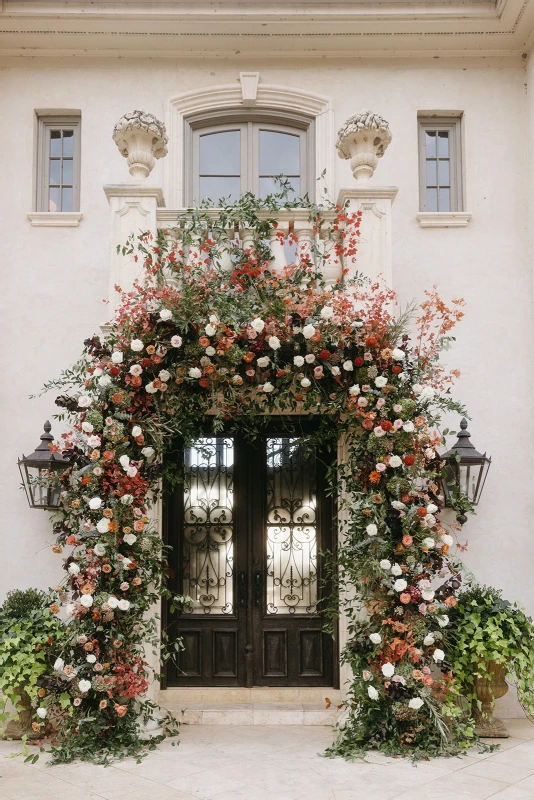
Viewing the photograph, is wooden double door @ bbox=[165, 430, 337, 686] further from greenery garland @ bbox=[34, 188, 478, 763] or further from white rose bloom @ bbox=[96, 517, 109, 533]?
white rose bloom @ bbox=[96, 517, 109, 533]

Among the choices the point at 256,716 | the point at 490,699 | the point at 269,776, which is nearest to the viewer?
the point at 269,776

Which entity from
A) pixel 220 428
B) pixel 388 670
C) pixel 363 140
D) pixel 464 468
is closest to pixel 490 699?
pixel 388 670

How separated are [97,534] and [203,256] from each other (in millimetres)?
2357

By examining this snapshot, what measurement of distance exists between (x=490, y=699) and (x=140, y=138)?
207 inches

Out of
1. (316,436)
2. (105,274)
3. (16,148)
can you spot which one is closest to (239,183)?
(105,274)

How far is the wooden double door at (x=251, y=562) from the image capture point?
7074mm

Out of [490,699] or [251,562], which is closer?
[490,699]

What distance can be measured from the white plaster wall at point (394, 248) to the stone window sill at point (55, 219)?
6 centimetres

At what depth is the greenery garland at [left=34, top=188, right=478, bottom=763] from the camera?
5707mm

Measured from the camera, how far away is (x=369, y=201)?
20.9ft

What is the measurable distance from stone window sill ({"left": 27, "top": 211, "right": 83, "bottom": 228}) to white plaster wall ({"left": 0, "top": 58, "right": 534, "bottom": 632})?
61 mm

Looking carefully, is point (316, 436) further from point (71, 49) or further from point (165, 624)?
point (71, 49)

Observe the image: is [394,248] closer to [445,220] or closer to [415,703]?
[445,220]

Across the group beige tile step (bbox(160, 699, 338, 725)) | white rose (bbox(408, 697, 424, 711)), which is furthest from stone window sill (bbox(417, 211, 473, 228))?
beige tile step (bbox(160, 699, 338, 725))
